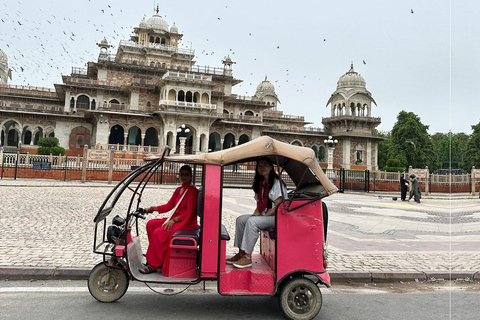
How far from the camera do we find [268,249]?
14.5 feet

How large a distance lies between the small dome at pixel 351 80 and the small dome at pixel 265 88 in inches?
507

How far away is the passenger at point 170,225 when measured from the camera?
13.6 ft

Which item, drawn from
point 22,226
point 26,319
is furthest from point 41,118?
point 26,319

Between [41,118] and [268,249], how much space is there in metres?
42.1

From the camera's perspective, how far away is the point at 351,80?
50.4m

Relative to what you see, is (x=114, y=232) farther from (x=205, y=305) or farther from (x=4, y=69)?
(x=4, y=69)

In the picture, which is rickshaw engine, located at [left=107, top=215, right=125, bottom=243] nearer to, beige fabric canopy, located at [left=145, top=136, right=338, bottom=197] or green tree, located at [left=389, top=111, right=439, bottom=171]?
beige fabric canopy, located at [left=145, top=136, right=338, bottom=197]

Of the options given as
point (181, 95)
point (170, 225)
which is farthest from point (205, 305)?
point (181, 95)

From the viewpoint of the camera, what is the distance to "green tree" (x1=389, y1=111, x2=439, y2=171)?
4964 cm

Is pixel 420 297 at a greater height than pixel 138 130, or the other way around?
pixel 138 130

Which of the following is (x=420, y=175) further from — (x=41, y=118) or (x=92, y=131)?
(x=41, y=118)

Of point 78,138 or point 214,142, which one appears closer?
point 78,138

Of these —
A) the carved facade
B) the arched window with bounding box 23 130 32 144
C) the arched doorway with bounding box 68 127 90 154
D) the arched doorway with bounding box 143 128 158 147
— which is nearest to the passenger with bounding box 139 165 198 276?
the carved facade

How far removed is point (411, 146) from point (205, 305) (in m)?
51.9
